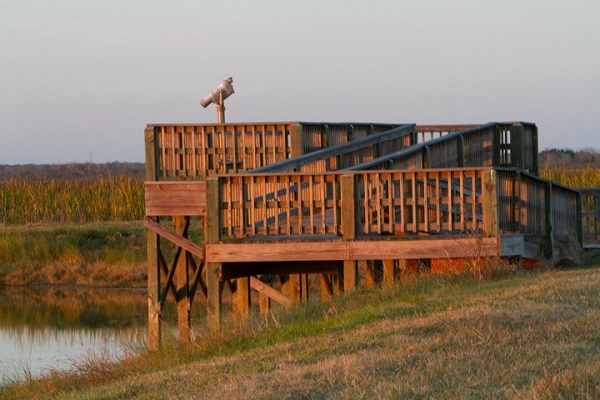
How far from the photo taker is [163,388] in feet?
34.7

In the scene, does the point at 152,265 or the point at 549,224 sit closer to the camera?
the point at 549,224

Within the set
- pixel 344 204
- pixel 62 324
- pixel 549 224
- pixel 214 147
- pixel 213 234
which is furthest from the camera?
pixel 62 324

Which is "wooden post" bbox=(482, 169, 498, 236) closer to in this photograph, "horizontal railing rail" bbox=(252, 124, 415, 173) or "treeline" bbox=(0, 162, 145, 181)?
"horizontal railing rail" bbox=(252, 124, 415, 173)

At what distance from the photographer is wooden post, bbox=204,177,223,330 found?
17734mm

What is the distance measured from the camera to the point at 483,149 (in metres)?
25.3

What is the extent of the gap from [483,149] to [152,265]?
24.8 ft

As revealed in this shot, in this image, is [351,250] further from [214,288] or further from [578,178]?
[578,178]

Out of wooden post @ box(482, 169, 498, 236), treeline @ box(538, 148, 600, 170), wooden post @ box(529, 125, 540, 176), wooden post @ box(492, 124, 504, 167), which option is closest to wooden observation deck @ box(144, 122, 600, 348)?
wooden post @ box(482, 169, 498, 236)

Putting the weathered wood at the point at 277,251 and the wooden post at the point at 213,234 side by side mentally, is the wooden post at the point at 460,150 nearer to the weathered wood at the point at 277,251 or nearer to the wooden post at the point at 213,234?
the weathered wood at the point at 277,251

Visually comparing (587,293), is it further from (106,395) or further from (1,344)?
(1,344)

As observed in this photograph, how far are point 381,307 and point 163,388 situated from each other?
12.8 ft

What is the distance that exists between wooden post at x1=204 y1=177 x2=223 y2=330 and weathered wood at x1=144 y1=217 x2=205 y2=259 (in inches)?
83.6

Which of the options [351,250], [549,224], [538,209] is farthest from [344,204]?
[549,224]

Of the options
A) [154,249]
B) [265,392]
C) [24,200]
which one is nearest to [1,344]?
[154,249]
